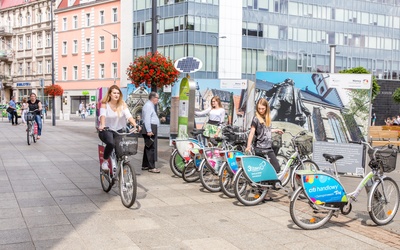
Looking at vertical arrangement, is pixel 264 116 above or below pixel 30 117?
above

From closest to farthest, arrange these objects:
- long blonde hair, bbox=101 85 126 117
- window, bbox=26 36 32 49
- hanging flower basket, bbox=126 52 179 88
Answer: long blonde hair, bbox=101 85 126 117, hanging flower basket, bbox=126 52 179 88, window, bbox=26 36 32 49

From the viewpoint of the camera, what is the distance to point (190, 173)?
955 cm

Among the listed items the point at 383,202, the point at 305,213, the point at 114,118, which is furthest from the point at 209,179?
the point at 383,202

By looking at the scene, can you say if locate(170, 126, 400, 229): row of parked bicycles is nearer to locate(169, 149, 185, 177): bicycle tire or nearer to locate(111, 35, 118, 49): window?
locate(169, 149, 185, 177): bicycle tire

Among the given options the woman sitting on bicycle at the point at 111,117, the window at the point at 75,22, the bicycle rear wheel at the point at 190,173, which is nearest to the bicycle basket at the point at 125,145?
the woman sitting on bicycle at the point at 111,117

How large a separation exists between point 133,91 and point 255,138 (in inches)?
553

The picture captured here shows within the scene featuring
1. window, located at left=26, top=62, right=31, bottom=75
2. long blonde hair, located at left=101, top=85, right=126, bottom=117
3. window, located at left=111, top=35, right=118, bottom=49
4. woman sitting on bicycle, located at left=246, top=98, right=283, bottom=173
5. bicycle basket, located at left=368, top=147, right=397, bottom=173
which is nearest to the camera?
bicycle basket, located at left=368, top=147, right=397, bottom=173

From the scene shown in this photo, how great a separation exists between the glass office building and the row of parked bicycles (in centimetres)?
4131

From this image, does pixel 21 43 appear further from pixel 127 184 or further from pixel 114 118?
pixel 127 184

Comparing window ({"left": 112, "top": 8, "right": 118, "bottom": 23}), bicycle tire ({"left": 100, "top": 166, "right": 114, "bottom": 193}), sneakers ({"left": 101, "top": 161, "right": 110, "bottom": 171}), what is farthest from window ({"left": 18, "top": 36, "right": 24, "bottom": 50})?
sneakers ({"left": 101, "top": 161, "right": 110, "bottom": 171})

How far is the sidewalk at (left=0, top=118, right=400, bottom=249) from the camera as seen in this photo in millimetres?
5492

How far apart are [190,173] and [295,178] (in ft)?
11.4

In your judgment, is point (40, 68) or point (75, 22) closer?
point (75, 22)

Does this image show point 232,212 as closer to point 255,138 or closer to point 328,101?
point 255,138
